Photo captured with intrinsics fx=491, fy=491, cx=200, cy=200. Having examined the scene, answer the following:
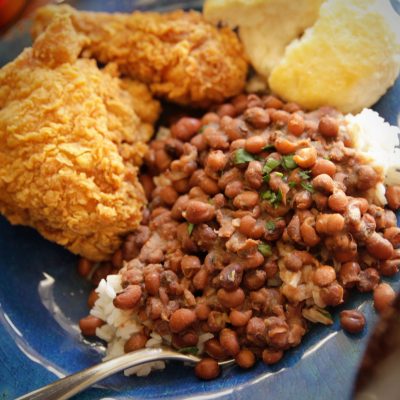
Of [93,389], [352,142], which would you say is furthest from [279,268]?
[93,389]

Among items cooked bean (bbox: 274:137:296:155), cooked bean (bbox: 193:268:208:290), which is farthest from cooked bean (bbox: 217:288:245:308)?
cooked bean (bbox: 274:137:296:155)

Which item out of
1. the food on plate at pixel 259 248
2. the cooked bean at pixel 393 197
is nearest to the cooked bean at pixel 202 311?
the food on plate at pixel 259 248

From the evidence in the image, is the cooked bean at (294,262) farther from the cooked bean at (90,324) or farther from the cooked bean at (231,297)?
the cooked bean at (90,324)

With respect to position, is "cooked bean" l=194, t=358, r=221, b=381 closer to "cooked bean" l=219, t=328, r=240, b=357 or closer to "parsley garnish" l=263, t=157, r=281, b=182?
"cooked bean" l=219, t=328, r=240, b=357

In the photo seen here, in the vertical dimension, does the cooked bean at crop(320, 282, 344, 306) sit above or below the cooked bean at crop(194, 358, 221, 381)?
above

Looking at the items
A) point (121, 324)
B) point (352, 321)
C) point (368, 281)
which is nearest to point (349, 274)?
point (368, 281)
